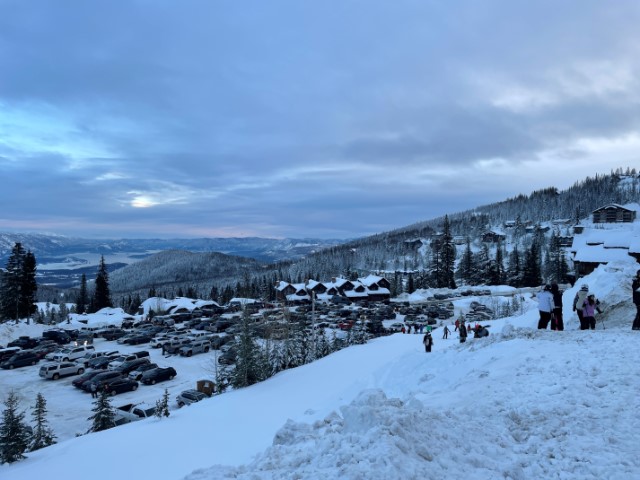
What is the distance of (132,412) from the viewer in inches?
821

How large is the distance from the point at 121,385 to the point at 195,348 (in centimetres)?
1251

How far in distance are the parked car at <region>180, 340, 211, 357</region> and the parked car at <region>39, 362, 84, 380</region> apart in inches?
339

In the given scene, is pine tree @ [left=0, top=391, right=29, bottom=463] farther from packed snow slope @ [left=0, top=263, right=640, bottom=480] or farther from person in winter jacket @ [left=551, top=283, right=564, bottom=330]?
person in winter jacket @ [left=551, top=283, right=564, bottom=330]

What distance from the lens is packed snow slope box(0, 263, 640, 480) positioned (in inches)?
227

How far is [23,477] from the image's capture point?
1055cm

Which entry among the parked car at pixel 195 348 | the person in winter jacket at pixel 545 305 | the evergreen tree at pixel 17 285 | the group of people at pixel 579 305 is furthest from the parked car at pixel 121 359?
the group of people at pixel 579 305

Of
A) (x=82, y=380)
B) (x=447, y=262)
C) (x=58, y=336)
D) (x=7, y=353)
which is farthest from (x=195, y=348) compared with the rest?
(x=447, y=262)

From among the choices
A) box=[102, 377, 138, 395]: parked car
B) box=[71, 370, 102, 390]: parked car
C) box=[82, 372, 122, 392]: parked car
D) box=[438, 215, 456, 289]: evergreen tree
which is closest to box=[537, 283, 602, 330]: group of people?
box=[102, 377, 138, 395]: parked car

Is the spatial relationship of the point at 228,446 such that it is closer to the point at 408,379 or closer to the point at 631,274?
the point at 408,379

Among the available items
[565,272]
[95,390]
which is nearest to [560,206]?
[565,272]

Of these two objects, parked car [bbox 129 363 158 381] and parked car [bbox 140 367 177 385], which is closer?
parked car [bbox 140 367 177 385]

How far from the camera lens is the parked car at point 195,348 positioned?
3775cm

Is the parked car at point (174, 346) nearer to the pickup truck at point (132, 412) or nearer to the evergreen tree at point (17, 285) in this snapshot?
the pickup truck at point (132, 412)

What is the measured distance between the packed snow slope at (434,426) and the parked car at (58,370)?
20.8m
